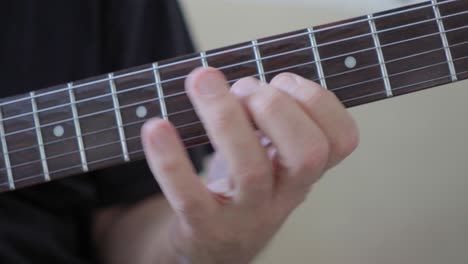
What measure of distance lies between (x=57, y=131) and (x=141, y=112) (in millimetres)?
102

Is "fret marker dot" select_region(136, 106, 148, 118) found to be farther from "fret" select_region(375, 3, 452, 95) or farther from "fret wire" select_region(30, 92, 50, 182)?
"fret" select_region(375, 3, 452, 95)

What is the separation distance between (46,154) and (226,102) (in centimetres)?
24

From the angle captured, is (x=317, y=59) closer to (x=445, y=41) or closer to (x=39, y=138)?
(x=445, y=41)

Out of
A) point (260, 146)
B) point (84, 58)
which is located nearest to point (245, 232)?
point (260, 146)

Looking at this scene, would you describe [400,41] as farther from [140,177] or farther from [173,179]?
[140,177]

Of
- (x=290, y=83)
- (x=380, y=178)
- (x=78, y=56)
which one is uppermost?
(x=78, y=56)

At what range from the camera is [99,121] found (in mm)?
549

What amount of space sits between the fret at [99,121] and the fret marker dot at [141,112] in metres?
0.03

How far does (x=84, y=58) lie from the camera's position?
0.73 meters

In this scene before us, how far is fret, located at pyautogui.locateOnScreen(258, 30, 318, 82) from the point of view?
52 centimetres

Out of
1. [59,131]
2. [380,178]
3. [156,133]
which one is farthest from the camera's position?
[380,178]

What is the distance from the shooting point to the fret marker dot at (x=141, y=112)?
0.54 m

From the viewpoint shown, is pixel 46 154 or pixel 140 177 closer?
pixel 46 154

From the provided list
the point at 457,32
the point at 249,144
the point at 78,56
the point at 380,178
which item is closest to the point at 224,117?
the point at 249,144
